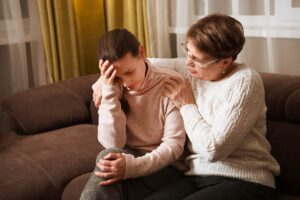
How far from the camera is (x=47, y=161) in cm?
202

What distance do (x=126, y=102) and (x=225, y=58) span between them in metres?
0.43

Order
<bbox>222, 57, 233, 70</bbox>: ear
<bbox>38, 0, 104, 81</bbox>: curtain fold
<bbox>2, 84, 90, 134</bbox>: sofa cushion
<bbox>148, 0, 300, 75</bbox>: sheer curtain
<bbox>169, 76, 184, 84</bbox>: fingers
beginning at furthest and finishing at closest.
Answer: <bbox>38, 0, 104, 81</bbox>: curtain fold
<bbox>2, 84, 90, 134</bbox>: sofa cushion
<bbox>148, 0, 300, 75</bbox>: sheer curtain
<bbox>169, 76, 184, 84</bbox>: fingers
<bbox>222, 57, 233, 70</bbox>: ear

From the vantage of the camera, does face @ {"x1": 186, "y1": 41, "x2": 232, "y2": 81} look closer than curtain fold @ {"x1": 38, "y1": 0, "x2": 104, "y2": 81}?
Yes

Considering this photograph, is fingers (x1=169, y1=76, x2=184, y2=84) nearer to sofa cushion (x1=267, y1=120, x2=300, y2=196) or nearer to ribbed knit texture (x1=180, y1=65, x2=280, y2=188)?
ribbed knit texture (x1=180, y1=65, x2=280, y2=188)

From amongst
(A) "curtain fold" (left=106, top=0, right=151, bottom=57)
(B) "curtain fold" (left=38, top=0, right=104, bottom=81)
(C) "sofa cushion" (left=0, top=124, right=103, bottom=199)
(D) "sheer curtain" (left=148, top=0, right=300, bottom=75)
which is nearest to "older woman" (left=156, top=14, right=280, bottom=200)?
(C) "sofa cushion" (left=0, top=124, right=103, bottom=199)

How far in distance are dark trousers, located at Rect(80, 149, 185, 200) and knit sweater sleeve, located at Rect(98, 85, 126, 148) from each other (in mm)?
61

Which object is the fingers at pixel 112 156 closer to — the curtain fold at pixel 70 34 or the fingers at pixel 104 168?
the fingers at pixel 104 168

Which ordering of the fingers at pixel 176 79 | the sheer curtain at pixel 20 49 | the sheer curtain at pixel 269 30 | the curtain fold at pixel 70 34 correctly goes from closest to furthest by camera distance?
the fingers at pixel 176 79, the sheer curtain at pixel 269 30, the sheer curtain at pixel 20 49, the curtain fold at pixel 70 34

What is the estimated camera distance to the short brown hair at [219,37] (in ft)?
4.88

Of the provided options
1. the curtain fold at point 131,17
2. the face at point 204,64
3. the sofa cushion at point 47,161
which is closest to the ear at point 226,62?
the face at point 204,64

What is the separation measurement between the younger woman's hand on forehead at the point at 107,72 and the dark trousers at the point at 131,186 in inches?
10.1

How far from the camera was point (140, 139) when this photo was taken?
1687 millimetres

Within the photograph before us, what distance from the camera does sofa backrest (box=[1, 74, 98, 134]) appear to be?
241 cm

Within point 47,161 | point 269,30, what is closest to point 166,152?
point 47,161
